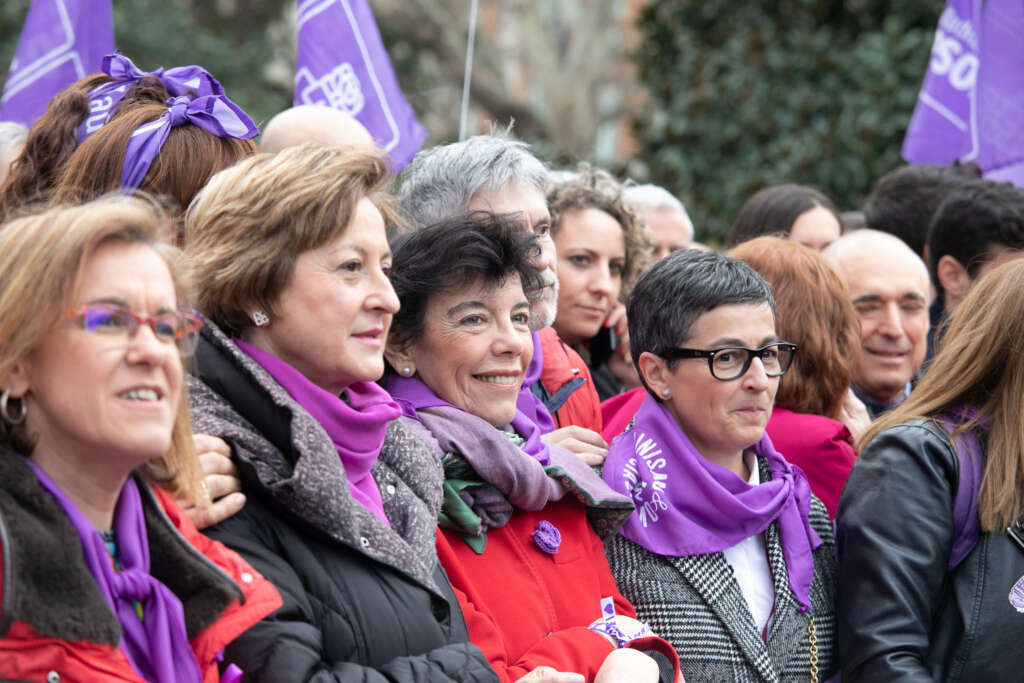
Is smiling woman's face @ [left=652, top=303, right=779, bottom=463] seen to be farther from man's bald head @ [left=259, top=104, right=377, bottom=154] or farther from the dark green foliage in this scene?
the dark green foliage

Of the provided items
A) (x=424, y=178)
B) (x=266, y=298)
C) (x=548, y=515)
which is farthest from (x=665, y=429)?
(x=266, y=298)

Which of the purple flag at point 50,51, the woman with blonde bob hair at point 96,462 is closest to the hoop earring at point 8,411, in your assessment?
the woman with blonde bob hair at point 96,462

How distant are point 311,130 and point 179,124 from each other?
1.12m

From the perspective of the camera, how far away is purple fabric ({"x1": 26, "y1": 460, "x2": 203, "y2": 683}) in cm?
215

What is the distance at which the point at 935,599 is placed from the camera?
326 cm

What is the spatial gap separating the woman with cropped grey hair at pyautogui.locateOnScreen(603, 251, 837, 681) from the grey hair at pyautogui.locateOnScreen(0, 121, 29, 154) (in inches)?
91.9

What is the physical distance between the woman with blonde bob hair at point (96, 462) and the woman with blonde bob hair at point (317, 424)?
8.8 inches

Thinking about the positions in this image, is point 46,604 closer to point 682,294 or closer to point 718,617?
point 718,617

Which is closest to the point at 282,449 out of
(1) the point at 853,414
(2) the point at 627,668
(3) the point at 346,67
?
(2) the point at 627,668

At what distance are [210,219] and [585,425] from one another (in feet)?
6.15

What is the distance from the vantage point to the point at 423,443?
3053 millimetres

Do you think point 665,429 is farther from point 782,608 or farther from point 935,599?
point 935,599

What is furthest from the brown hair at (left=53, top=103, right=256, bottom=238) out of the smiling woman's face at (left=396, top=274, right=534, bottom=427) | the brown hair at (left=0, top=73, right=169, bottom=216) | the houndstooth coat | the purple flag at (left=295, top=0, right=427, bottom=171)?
the purple flag at (left=295, top=0, right=427, bottom=171)

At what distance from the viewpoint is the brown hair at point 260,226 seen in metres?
2.71
